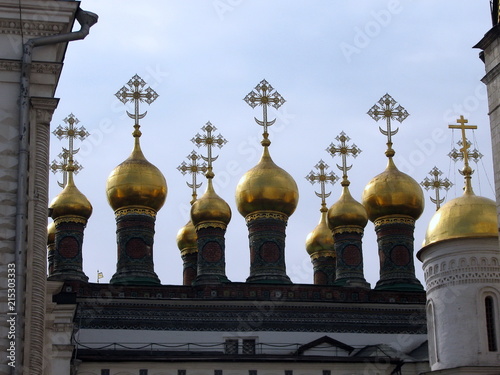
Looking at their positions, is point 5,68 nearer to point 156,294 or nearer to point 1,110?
point 1,110

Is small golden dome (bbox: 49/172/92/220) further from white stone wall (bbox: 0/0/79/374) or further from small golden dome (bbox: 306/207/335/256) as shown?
white stone wall (bbox: 0/0/79/374)

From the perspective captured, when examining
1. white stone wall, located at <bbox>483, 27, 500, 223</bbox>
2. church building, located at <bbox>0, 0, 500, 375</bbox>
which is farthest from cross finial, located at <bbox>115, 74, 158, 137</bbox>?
white stone wall, located at <bbox>483, 27, 500, 223</bbox>

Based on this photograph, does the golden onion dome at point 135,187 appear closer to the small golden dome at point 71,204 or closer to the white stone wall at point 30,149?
the small golden dome at point 71,204

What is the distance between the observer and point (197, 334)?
32.9 m

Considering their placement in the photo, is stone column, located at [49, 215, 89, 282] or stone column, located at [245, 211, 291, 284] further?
stone column, located at [49, 215, 89, 282]

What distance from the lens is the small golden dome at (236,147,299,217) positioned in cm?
3484

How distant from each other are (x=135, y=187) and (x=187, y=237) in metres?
4.54

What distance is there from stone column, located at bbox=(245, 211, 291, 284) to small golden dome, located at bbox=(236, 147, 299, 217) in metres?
0.23

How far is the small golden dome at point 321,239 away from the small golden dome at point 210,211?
509cm

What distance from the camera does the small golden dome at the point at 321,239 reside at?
39.9 m

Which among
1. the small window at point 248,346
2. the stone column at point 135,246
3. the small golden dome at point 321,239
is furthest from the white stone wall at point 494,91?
the small golden dome at point 321,239

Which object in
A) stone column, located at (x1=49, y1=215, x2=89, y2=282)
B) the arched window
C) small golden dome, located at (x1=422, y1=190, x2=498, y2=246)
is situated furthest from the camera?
stone column, located at (x1=49, y1=215, x2=89, y2=282)

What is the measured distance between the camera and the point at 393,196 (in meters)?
36.4

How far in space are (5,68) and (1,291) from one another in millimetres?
2537
